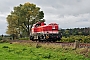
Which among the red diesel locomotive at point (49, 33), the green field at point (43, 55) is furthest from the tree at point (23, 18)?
the green field at point (43, 55)

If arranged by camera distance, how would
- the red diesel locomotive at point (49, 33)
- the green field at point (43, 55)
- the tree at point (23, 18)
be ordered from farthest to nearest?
the tree at point (23, 18) < the red diesel locomotive at point (49, 33) < the green field at point (43, 55)

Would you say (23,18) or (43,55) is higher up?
(23,18)

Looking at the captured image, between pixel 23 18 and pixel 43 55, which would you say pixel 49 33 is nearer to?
pixel 43 55

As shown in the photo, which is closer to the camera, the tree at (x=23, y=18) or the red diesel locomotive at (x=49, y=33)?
the red diesel locomotive at (x=49, y=33)

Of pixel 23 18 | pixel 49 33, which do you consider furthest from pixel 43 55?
pixel 23 18

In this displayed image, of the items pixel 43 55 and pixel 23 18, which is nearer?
pixel 43 55

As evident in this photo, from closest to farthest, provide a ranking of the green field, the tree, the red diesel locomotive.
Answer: the green field, the red diesel locomotive, the tree

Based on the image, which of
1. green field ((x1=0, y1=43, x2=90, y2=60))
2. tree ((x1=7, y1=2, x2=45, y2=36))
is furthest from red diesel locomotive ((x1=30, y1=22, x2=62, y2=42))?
tree ((x1=7, y1=2, x2=45, y2=36))

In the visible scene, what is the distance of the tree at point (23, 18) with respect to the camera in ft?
224

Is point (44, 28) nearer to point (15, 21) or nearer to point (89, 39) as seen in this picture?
point (89, 39)

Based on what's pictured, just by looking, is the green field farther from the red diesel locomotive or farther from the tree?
the tree

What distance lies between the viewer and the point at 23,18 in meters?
68.0

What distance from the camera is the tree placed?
68.3 m

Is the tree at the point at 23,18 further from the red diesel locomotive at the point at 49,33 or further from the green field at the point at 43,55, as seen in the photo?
the green field at the point at 43,55
